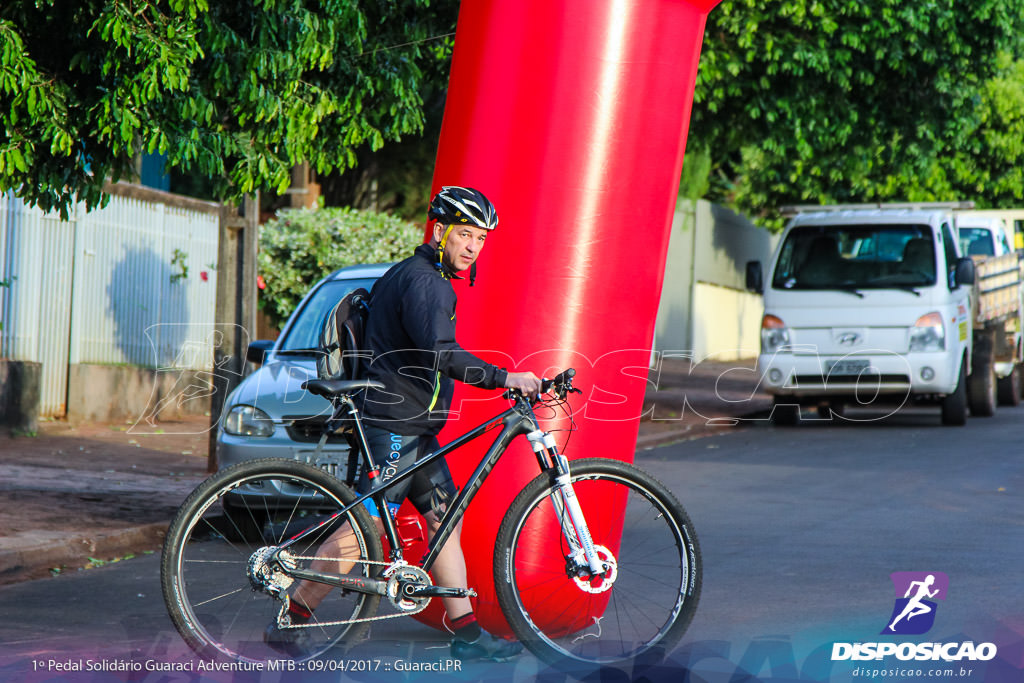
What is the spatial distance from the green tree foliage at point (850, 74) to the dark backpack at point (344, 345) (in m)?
10.4

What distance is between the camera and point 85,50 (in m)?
7.82

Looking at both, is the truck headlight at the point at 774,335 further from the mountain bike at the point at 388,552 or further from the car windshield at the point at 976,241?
the mountain bike at the point at 388,552

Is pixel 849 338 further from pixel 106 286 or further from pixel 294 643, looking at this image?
pixel 294 643

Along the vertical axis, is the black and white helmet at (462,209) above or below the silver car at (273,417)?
above

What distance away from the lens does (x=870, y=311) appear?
14281 millimetres

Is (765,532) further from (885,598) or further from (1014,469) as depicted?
(1014,469)

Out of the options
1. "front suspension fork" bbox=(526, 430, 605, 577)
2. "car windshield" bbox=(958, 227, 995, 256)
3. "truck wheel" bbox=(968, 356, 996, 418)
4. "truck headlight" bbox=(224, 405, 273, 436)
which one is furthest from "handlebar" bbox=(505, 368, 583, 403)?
"car windshield" bbox=(958, 227, 995, 256)

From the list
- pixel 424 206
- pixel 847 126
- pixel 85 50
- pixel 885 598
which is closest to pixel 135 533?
pixel 85 50

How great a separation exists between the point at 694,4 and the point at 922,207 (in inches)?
434

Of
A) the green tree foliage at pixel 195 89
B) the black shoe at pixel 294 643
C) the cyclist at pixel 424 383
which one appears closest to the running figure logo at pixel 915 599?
the cyclist at pixel 424 383

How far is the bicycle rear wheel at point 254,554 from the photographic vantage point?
4.79 meters

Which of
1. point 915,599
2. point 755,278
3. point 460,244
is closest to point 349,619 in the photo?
point 460,244

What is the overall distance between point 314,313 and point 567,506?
17.1ft

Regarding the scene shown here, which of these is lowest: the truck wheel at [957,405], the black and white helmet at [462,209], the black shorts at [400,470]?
the truck wheel at [957,405]
